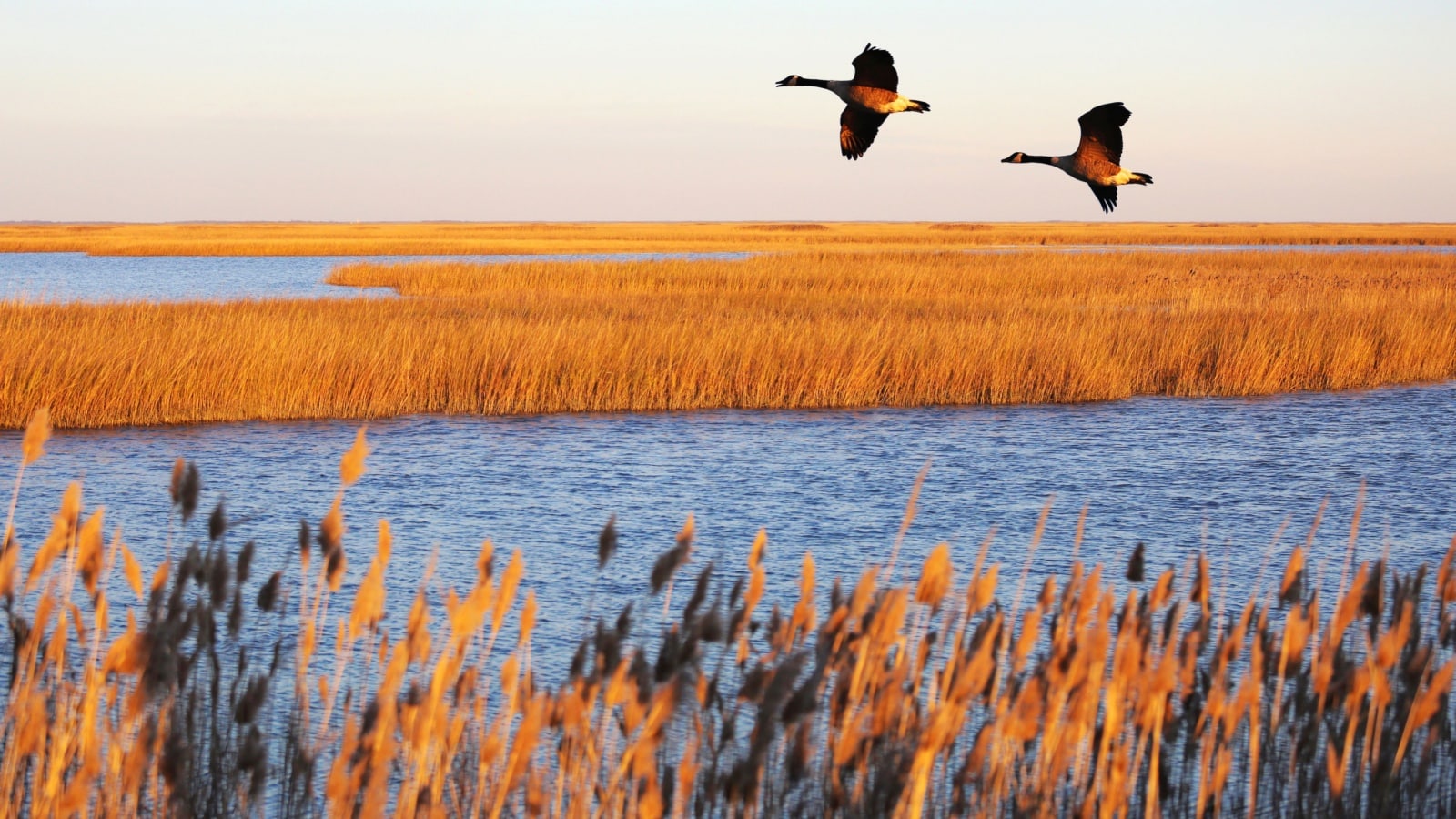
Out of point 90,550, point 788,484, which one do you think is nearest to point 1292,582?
point 90,550

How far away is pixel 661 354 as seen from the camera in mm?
16016

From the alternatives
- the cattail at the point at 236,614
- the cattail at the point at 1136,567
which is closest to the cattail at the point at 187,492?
the cattail at the point at 236,614

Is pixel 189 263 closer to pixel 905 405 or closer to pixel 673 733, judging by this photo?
pixel 905 405

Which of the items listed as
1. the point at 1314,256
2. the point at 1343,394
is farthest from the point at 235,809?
the point at 1314,256

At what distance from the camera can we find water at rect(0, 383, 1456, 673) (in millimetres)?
8742

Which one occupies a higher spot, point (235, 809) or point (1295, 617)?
point (1295, 617)

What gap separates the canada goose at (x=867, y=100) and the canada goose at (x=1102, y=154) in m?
1.09

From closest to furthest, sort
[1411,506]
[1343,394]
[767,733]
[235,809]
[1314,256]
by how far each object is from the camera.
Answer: [767,733], [235,809], [1411,506], [1343,394], [1314,256]

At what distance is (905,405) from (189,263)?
138ft

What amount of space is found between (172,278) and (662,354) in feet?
A: 94.6

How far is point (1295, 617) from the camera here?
3055mm

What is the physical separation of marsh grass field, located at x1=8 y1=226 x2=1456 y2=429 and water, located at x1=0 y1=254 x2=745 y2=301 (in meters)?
7.92

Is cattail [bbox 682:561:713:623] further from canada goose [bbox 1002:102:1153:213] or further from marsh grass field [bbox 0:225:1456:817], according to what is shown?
canada goose [bbox 1002:102:1153:213]

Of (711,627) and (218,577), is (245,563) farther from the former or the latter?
(711,627)
